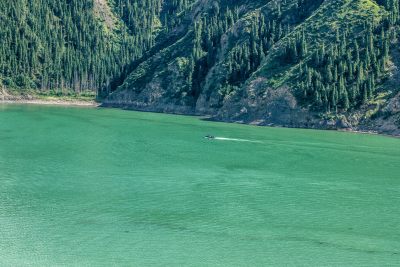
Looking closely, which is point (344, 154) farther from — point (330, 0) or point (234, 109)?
point (330, 0)

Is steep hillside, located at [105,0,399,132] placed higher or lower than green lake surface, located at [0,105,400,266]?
higher

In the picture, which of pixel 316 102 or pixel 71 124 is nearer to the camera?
pixel 71 124

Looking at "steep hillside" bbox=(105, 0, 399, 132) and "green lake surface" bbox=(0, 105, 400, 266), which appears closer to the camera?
"green lake surface" bbox=(0, 105, 400, 266)

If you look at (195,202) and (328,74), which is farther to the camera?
(328,74)

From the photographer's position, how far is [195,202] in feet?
206

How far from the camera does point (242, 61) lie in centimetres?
19825

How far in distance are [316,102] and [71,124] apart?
69.0m

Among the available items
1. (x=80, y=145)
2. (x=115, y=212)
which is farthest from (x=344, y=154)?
(x=115, y=212)

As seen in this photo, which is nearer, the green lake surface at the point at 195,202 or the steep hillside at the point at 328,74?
the green lake surface at the point at 195,202

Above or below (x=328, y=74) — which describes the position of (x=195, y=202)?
below

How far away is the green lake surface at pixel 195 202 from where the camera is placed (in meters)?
45.7

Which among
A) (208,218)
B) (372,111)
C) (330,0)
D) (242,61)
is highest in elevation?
(330,0)

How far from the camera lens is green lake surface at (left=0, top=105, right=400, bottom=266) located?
45688 millimetres

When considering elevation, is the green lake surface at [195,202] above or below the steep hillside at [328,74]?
below
